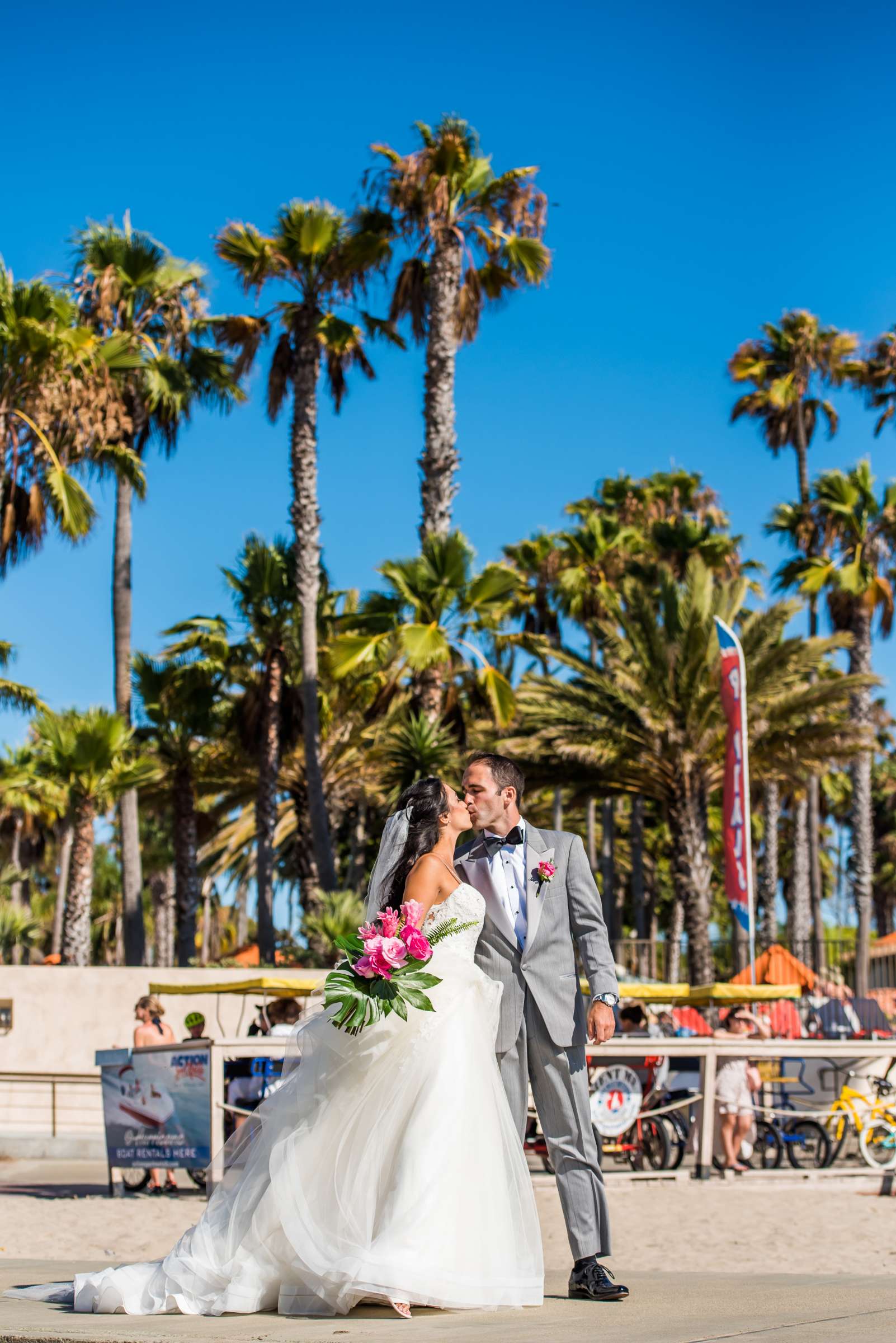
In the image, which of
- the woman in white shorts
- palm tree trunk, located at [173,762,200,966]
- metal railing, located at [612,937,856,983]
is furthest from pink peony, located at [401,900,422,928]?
palm tree trunk, located at [173,762,200,966]

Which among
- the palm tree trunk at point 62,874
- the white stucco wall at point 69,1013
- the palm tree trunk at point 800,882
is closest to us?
the white stucco wall at point 69,1013

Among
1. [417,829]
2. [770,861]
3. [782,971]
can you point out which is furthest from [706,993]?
[770,861]

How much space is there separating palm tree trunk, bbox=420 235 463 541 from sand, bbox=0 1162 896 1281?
12407 mm

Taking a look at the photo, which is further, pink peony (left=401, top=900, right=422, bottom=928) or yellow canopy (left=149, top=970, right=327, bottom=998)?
yellow canopy (left=149, top=970, right=327, bottom=998)

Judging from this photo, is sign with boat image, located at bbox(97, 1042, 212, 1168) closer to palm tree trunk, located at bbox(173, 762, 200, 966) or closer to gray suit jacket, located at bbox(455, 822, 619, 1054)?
gray suit jacket, located at bbox(455, 822, 619, 1054)

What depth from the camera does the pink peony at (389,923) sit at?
4.51 metres

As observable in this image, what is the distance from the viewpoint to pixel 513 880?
4.89 meters

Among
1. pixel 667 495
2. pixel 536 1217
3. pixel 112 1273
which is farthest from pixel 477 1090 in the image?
pixel 667 495

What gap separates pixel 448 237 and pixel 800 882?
18.3 m

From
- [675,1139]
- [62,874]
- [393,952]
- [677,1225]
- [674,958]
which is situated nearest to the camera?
[393,952]

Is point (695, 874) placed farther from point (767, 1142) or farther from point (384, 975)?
point (384, 975)

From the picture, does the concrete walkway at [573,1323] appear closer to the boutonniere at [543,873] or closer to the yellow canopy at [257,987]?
the boutonniere at [543,873]

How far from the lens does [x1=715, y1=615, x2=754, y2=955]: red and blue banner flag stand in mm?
16172

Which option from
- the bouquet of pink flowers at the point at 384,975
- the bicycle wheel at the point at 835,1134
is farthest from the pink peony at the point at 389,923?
the bicycle wheel at the point at 835,1134
